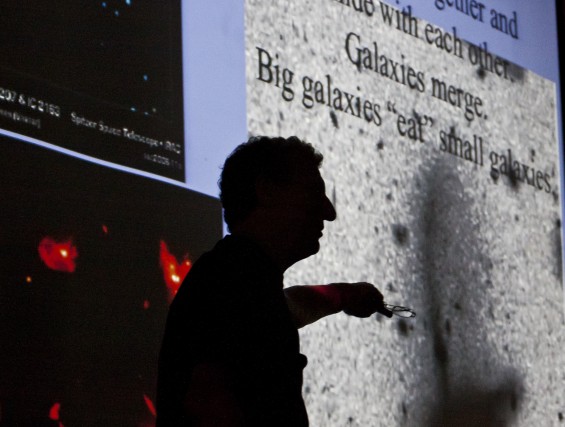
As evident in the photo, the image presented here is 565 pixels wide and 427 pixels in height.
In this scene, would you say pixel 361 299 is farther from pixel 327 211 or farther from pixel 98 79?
pixel 98 79

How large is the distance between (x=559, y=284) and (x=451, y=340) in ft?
1.76

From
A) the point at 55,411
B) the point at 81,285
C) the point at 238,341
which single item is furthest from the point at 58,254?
the point at 238,341

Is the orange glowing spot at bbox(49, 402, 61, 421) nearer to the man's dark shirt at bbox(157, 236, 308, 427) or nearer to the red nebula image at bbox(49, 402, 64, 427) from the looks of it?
the red nebula image at bbox(49, 402, 64, 427)

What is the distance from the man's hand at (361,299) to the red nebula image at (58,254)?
40cm

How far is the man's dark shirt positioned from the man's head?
0.12 meters

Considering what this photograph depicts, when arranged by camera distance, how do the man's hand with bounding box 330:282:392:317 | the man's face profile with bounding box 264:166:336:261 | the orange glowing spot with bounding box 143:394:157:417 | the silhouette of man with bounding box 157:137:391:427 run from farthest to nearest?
the orange glowing spot with bounding box 143:394:157:417 < the man's hand with bounding box 330:282:392:317 < the man's face profile with bounding box 264:166:336:261 < the silhouette of man with bounding box 157:137:391:427

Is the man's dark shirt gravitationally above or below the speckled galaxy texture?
below

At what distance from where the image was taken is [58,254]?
5.25 ft

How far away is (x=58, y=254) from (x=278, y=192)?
0.39 m

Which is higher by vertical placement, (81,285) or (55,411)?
(81,285)

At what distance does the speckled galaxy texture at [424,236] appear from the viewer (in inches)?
83.6

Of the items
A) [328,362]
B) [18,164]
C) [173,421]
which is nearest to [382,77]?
[328,362]

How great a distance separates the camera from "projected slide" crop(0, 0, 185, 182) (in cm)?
158

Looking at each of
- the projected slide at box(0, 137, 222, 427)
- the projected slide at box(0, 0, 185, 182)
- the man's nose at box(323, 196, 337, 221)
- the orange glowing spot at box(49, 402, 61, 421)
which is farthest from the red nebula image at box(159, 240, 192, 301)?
the man's nose at box(323, 196, 337, 221)
